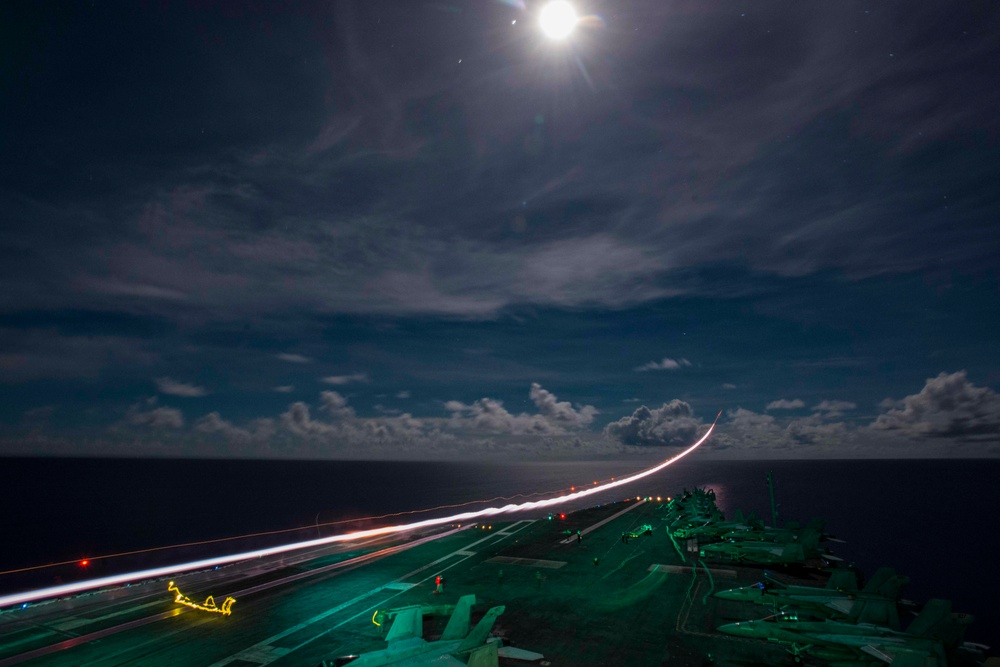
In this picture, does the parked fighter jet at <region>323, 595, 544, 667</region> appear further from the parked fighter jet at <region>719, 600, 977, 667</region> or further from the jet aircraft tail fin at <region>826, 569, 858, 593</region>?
the jet aircraft tail fin at <region>826, 569, 858, 593</region>

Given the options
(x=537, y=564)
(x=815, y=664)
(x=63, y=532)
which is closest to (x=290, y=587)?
(x=537, y=564)

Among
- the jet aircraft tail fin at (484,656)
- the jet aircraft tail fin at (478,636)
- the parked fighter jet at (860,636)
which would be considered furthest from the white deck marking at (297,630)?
the parked fighter jet at (860,636)

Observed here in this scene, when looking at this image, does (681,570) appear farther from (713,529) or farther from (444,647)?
(444,647)

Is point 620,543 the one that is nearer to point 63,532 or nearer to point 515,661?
point 515,661

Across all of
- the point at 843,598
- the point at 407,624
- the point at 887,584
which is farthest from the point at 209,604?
the point at 887,584

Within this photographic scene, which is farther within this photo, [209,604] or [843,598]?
[209,604]

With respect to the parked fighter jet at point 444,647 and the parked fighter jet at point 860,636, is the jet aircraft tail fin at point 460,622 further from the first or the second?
the parked fighter jet at point 860,636
